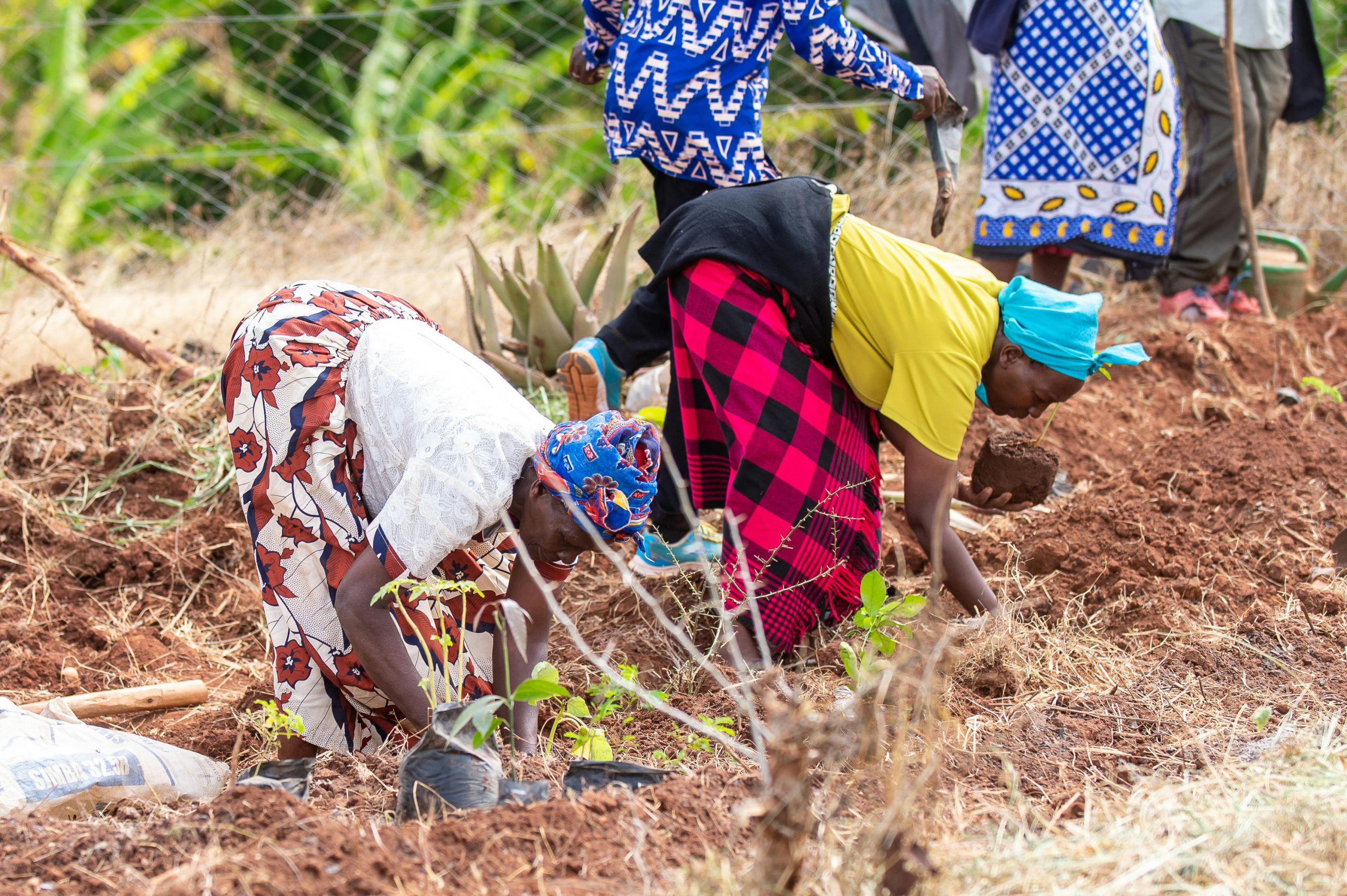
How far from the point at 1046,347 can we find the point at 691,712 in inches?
42.0

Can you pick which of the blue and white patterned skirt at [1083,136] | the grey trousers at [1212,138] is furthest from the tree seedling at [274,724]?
the grey trousers at [1212,138]

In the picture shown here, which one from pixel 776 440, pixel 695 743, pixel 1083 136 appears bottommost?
pixel 695 743

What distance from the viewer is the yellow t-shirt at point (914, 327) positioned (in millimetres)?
2582

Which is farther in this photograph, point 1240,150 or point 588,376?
point 1240,150

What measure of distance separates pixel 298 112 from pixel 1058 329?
756cm

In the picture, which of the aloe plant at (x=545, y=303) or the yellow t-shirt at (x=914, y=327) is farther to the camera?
the aloe plant at (x=545, y=303)

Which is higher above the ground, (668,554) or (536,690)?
(536,690)

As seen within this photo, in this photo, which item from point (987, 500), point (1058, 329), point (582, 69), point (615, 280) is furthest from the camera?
point (615, 280)

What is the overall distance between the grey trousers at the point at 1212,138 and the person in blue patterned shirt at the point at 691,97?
2.17 m

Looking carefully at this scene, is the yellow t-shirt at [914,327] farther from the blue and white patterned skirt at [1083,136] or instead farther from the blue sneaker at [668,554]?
the blue and white patterned skirt at [1083,136]

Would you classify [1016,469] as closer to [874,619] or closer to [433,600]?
[874,619]

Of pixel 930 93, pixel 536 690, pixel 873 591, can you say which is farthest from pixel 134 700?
pixel 930 93

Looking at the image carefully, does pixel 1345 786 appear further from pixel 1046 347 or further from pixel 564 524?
pixel 564 524

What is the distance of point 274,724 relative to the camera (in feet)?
6.96
